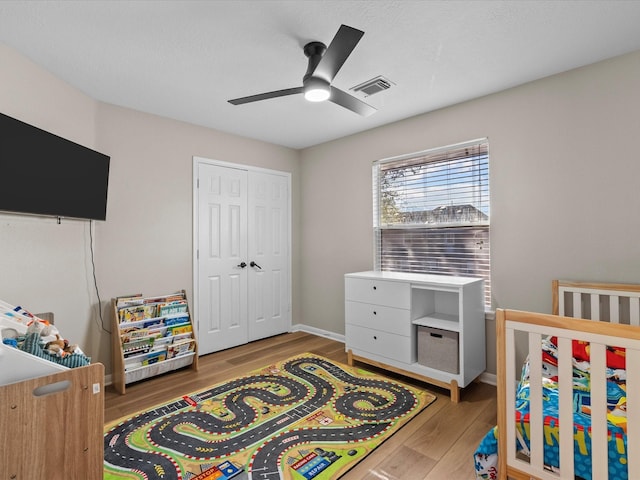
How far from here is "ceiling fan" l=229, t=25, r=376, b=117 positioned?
5.22ft

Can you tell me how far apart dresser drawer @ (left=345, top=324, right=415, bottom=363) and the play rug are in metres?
0.22

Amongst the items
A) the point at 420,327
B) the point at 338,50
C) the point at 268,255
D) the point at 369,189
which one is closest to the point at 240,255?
the point at 268,255

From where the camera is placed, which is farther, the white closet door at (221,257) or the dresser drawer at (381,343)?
the white closet door at (221,257)

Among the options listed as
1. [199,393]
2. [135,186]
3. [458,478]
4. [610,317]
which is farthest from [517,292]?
[135,186]

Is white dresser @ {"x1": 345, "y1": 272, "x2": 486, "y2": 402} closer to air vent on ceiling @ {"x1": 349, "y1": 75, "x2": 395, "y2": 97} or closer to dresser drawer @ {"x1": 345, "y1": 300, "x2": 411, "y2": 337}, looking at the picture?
dresser drawer @ {"x1": 345, "y1": 300, "x2": 411, "y2": 337}

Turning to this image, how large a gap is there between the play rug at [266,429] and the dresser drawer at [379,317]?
0.44 m

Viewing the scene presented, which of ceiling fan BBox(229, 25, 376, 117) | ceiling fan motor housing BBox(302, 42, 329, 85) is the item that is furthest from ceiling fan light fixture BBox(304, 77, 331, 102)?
ceiling fan motor housing BBox(302, 42, 329, 85)

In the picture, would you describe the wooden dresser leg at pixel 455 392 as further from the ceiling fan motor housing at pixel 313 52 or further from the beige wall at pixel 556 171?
the ceiling fan motor housing at pixel 313 52

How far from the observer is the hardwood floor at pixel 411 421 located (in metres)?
1.80

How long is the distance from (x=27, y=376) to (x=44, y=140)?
4.99 feet

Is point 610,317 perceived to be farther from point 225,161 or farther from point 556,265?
point 225,161

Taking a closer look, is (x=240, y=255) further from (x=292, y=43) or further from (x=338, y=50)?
(x=338, y=50)

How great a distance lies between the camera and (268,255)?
4180mm

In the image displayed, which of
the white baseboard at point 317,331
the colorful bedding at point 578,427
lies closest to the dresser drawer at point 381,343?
the white baseboard at point 317,331
